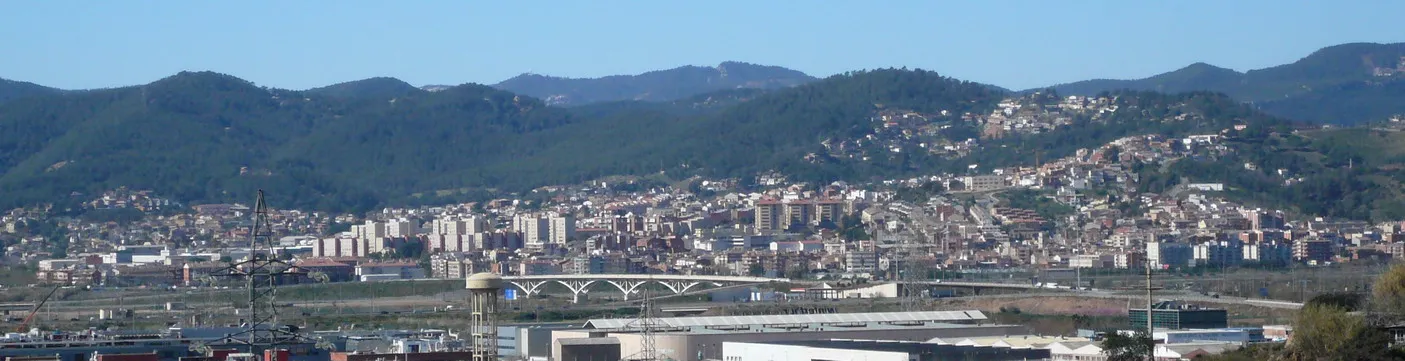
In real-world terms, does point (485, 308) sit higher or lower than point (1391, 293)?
higher

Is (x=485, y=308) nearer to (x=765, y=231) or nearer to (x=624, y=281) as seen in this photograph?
(x=624, y=281)

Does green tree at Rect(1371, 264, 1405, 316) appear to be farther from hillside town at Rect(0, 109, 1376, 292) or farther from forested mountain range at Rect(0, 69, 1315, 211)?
forested mountain range at Rect(0, 69, 1315, 211)

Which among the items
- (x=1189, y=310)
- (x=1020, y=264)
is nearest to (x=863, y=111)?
(x=1020, y=264)

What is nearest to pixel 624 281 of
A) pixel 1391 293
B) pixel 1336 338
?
pixel 1391 293

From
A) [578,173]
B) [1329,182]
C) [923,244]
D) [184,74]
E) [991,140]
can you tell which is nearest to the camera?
[923,244]

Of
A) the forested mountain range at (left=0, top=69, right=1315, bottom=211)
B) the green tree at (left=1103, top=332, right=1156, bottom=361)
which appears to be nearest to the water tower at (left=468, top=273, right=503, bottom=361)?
the green tree at (left=1103, top=332, right=1156, bottom=361)

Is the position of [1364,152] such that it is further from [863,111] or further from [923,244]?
[863,111]

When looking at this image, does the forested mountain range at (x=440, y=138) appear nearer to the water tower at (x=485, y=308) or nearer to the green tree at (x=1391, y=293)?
the green tree at (x=1391, y=293)
